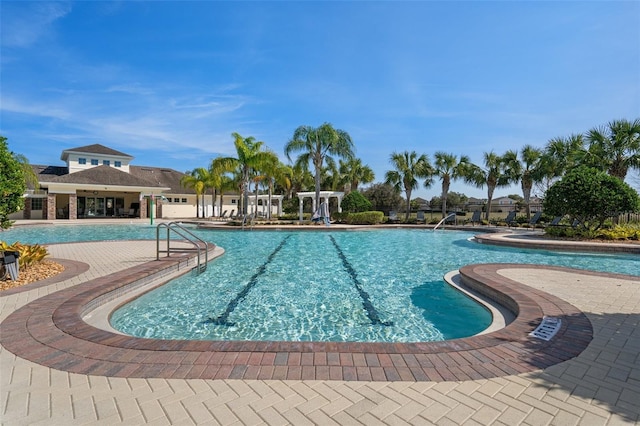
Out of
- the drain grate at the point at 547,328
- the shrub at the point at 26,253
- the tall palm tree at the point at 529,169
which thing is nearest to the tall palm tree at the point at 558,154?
the tall palm tree at the point at 529,169

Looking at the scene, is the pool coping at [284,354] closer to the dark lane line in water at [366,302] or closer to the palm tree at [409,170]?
the dark lane line in water at [366,302]

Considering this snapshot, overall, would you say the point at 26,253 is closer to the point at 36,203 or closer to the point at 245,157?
the point at 245,157

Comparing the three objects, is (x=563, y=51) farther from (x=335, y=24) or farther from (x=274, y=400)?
(x=274, y=400)

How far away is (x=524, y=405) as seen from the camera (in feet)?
7.97

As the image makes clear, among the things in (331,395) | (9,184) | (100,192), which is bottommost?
(331,395)

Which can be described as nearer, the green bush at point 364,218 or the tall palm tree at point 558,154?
the tall palm tree at point 558,154

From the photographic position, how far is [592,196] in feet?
47.5

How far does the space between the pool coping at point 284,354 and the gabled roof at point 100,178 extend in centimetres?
3101

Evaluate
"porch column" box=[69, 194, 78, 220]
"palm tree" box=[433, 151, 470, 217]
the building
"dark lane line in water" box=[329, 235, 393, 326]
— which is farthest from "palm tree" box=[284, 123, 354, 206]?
"porch column" box=[69, 194, 78, 220]

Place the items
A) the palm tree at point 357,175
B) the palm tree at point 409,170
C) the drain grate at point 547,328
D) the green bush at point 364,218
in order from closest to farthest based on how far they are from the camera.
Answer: the drain grate at point 547,328 → the green bush at point 364,218 → the palm tree at point 409,170 → the palm tree at point 357,175

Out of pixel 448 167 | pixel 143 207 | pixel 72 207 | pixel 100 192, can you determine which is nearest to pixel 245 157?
pixel 143 207

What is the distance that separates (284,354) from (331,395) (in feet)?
2.72

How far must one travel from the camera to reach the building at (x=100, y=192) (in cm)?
2928

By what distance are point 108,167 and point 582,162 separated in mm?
40019
